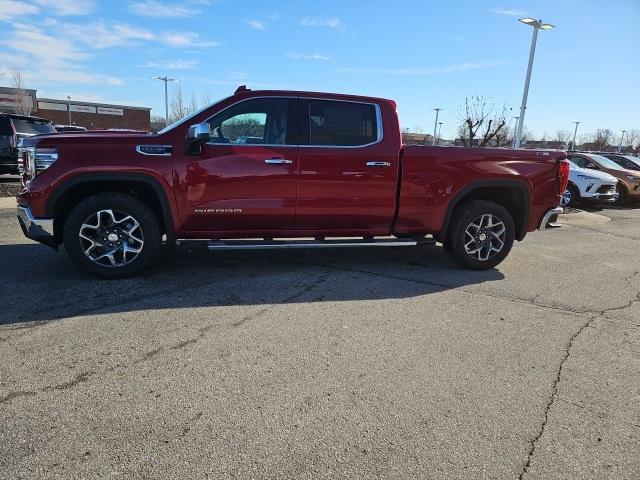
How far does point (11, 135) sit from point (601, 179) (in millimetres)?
16292

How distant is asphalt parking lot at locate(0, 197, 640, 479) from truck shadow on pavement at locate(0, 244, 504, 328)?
0.03 meters

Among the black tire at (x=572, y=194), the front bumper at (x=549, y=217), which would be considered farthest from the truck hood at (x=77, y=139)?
the black tire at (x=572, y=194)

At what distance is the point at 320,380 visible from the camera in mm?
3301

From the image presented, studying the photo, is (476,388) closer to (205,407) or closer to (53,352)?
(205,407)

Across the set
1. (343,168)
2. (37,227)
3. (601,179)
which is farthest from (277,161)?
(601,179)

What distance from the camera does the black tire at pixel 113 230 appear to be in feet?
16.4

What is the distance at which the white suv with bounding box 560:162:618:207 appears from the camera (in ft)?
47.3

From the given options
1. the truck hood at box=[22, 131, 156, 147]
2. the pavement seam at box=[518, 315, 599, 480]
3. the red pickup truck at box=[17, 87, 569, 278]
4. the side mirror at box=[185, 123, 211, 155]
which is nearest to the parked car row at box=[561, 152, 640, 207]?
the red pickup truck at box=[17, 87, 569, 278]

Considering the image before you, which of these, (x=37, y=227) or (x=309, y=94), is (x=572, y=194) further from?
(x=37, y=227)

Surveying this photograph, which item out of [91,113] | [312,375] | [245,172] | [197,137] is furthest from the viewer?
[91,113]

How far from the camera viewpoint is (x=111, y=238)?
5137 mm

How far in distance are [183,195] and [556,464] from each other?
4.07 metres

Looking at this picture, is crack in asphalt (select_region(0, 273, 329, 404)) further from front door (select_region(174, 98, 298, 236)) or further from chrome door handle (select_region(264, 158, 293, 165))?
chrome door handle (select_region(264, 158, 293, 165))

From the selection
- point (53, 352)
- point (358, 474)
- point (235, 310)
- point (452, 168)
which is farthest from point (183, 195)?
point (358, 474)
